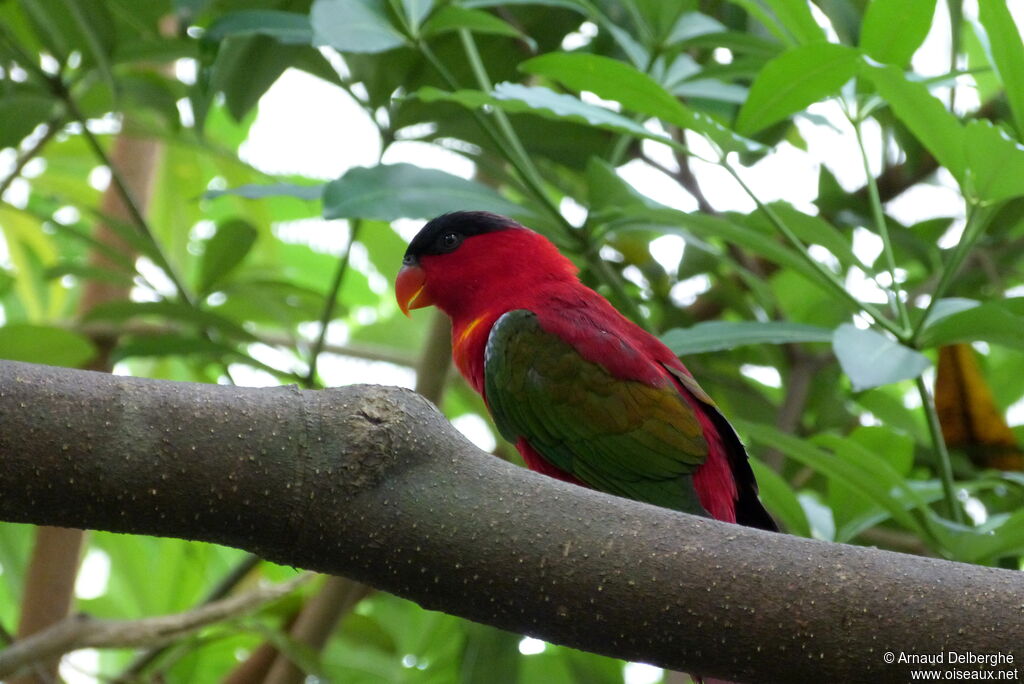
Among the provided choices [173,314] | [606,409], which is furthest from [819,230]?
[173,314]

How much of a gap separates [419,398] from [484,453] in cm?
8

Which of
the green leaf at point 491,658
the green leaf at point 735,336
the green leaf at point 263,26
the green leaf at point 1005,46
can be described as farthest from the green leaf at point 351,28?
the green leaf at point 491,658

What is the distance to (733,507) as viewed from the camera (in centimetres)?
186

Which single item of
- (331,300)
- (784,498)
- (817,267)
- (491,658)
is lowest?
(491,658)

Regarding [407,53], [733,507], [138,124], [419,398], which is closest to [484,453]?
[419,398]

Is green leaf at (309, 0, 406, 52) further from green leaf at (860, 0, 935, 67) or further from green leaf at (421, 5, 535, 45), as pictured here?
green leaf at (860, 0, 935, 67)

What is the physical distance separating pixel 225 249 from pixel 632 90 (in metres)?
1.17

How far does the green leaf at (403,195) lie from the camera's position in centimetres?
181

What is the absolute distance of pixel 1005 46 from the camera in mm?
1562

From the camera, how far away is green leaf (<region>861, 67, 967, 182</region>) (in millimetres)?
1546

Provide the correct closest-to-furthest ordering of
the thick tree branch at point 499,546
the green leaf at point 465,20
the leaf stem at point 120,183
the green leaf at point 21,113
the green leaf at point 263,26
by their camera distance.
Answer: the thick tree branch at point 499,546 < the green leaf at point 465,20 < the green leaf at point 263,26 < the leaf stem at point 120,183 < the green leaf at point 21,113

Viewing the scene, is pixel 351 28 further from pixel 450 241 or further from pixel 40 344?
pixel 40 344

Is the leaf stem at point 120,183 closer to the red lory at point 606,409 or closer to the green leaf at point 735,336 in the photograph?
the red lory at point 606,409

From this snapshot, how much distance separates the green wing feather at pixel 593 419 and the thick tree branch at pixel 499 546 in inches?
30.6
